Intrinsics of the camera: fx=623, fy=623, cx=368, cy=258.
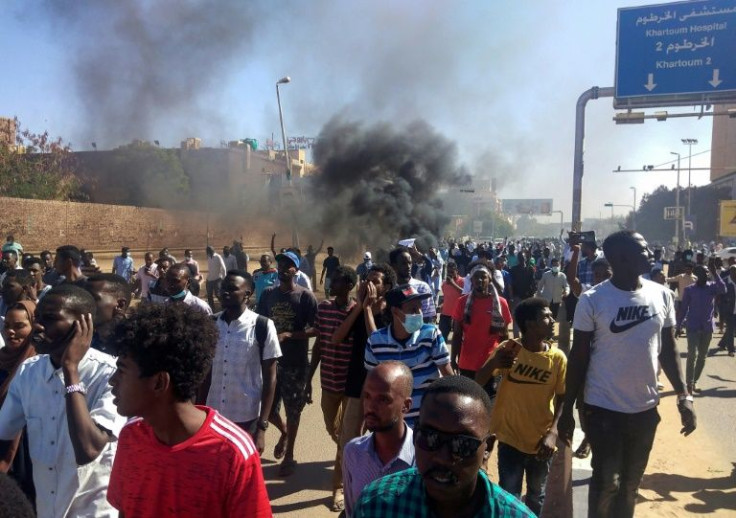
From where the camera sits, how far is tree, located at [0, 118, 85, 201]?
2888cm

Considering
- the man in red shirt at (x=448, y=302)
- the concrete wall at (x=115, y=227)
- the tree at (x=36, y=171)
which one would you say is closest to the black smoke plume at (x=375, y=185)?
the concrete wall at (x=115, y=227)

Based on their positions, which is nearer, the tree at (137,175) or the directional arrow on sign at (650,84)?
the directional arrow on sign at (650,84)

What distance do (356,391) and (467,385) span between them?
2.50 meters

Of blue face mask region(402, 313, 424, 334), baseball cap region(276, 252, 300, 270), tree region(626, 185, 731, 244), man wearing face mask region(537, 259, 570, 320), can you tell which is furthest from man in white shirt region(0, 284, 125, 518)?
tree region(626, 185, 731, 244)

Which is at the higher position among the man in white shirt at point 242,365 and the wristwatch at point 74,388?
the wristwatch at point 74,388

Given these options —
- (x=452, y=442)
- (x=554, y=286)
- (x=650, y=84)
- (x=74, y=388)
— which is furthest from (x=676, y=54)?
(x=74, y=388)

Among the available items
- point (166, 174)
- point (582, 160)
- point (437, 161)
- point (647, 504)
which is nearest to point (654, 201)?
point (437, 161)

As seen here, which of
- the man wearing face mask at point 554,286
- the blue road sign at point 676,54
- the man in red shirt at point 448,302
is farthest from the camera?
the blue road sign at point 676,54

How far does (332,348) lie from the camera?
4625 mm

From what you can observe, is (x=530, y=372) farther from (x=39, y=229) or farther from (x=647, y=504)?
(x=39, y=229)

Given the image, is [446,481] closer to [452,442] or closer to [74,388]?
[452,442]

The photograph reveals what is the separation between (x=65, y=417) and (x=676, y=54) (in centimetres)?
1432

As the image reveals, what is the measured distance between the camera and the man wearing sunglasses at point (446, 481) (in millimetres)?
1635

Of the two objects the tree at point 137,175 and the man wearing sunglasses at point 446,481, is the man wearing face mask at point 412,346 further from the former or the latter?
the tree at point 137,175
